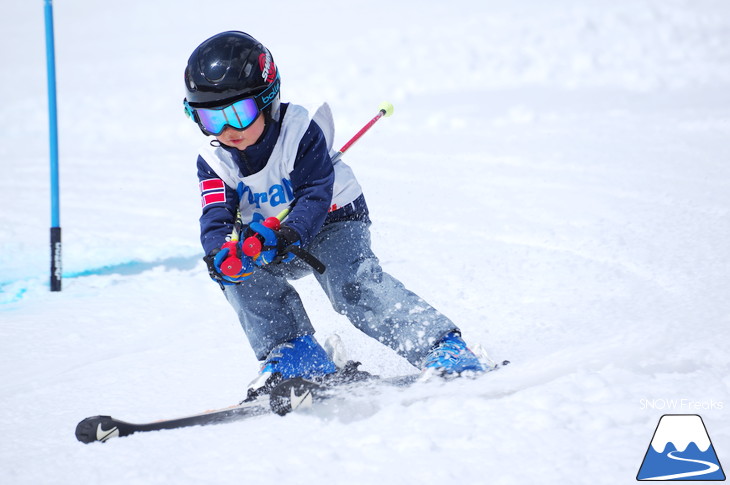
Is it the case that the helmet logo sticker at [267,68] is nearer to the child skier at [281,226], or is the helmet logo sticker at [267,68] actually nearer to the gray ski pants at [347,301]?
the child skier at [281,226]

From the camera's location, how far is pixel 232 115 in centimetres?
220

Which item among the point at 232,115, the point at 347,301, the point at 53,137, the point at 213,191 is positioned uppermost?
the point at 53,137

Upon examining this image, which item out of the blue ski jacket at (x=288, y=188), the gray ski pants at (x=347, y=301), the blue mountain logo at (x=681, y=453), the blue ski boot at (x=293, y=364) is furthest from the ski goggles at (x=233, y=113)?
the blue mountain logo at (x=681, y=453)

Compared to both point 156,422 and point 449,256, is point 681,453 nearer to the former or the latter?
point 156,422

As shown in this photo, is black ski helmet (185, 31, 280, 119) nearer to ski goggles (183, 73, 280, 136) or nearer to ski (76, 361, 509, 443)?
ski goggles (183, 73, 280, 136)

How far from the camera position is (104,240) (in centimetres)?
433

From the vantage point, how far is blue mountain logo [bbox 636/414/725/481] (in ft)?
5.13

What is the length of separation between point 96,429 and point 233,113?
1.02m

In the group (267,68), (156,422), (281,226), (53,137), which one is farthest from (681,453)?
(53,137)

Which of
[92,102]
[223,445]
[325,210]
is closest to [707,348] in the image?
[325,210]

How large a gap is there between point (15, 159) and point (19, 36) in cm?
725

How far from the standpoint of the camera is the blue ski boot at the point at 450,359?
85.7 inches

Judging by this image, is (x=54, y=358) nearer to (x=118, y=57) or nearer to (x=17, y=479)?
(x=17, y=479)

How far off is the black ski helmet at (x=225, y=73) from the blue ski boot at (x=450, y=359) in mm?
977
